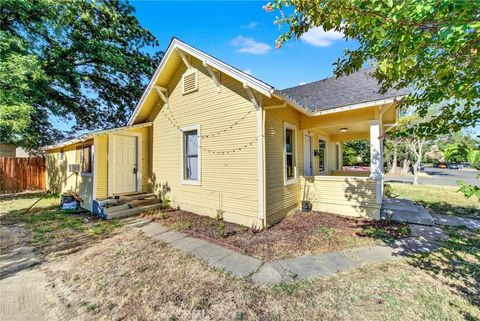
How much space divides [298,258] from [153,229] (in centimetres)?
405

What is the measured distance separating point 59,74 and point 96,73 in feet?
7.50

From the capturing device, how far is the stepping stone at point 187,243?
4742mm

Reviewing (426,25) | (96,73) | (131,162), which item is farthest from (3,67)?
(426,25)

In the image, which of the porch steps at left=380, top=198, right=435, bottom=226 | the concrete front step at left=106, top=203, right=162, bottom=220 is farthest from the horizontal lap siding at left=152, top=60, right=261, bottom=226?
the porch steps at left=380, top=198, right=435, bottom=226

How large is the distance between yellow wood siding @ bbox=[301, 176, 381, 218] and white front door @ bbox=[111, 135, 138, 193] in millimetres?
6716

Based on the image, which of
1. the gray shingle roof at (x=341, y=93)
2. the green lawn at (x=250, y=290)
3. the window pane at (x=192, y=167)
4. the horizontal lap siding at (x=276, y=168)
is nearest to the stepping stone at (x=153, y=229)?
the green lawn at (x=250, y=290)

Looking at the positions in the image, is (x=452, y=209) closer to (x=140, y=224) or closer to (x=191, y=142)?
(x=191, y=142)

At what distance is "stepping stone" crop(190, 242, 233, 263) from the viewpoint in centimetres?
425

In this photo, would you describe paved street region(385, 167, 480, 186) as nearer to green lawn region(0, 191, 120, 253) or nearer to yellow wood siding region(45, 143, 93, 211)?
green lawn region(0, 191, 120, 253)

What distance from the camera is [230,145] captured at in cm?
633

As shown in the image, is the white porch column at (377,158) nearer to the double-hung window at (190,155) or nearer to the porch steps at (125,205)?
the double-hung window at (190,155)

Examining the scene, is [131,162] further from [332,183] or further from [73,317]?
[332,183]

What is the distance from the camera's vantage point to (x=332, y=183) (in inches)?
286

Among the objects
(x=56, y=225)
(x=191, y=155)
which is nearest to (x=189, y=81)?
(x=191, y=155)
